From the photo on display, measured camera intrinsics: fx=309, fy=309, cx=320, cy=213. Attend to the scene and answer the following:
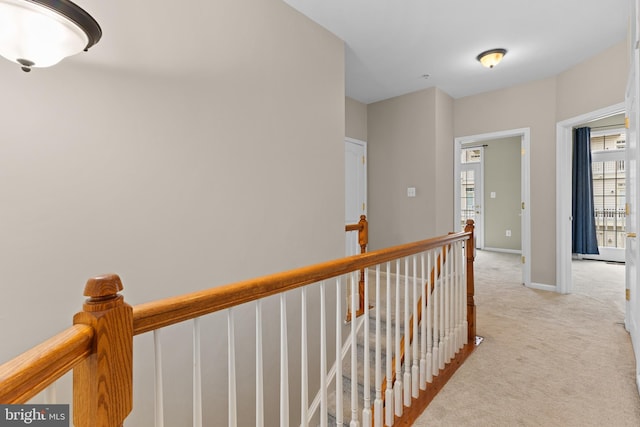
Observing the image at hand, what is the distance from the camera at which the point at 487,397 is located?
191cm

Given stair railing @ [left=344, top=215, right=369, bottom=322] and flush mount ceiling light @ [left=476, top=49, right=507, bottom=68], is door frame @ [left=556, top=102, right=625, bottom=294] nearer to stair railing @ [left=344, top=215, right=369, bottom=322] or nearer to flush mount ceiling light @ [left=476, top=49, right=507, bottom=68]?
flush mount ceiling light @ [left=476, top=49, right=507, bottom=68]

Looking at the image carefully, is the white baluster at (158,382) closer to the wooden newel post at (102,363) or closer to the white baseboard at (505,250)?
the wooden newel post at (102,363)

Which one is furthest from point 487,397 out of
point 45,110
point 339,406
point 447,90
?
point 447,90

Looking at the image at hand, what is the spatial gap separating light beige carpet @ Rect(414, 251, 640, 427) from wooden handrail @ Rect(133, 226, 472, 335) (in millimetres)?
1102

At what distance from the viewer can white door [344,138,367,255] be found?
182 inches

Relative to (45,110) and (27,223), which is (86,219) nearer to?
(27,223)

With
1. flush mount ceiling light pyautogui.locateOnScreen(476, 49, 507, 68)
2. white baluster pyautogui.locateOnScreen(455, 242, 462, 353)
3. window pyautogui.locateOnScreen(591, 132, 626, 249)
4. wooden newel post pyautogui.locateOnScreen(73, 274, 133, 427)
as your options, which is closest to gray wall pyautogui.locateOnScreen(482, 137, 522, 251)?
window pyautogui.locateOnScreen(591, 132, 626, 249)

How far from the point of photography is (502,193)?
22.0 ft

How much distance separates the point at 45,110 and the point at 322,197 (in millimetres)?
1908

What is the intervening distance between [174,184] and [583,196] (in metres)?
7.05

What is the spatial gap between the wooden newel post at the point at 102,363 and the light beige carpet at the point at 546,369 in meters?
1.63

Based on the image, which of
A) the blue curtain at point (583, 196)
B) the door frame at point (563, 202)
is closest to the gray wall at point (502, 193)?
the blue curtain at point (583, 196)

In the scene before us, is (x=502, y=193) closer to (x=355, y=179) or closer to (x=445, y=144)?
(x=445, y=144)

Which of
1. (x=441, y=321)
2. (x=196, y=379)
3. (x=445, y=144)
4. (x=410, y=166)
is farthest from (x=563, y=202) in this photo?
(x=196, y=379)
